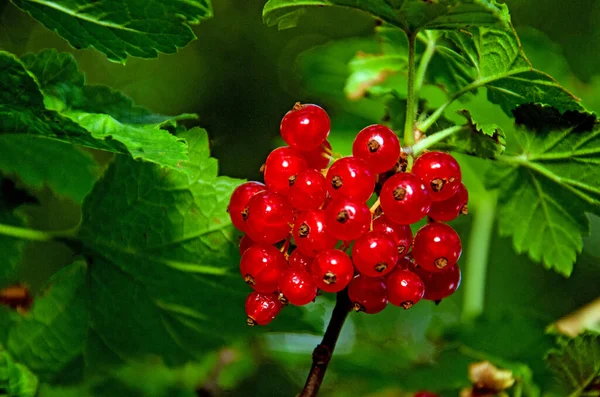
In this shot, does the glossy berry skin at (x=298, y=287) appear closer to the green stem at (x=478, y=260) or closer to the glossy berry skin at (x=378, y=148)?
the glossy berry skin at (x=378, y=148)

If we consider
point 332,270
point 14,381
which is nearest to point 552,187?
point 332,270

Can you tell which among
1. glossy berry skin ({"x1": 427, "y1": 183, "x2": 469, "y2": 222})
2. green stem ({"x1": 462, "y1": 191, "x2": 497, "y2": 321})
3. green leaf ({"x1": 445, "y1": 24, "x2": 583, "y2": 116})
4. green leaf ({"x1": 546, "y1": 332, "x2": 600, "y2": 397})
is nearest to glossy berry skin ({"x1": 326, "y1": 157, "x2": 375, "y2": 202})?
glossy berry skin ({"x1": 427, "y1": 183, "x2": 469, "y2": 222})

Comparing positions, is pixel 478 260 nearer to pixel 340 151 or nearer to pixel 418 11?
pixel 340 151

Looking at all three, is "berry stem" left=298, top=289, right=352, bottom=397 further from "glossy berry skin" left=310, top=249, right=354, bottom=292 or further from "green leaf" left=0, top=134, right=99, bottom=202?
"green leaf" left=0, top=134, right=99, bottom=202

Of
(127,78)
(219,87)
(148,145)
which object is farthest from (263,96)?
(148,145)

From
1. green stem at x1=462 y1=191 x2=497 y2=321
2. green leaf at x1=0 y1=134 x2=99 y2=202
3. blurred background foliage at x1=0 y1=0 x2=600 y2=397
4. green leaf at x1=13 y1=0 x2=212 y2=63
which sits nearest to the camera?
green leaf at x1=13 y1=0 x2=212 y2=63

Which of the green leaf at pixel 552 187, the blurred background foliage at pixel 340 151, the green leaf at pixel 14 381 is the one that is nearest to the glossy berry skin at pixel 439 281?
the green leaf at pixel 552 187
